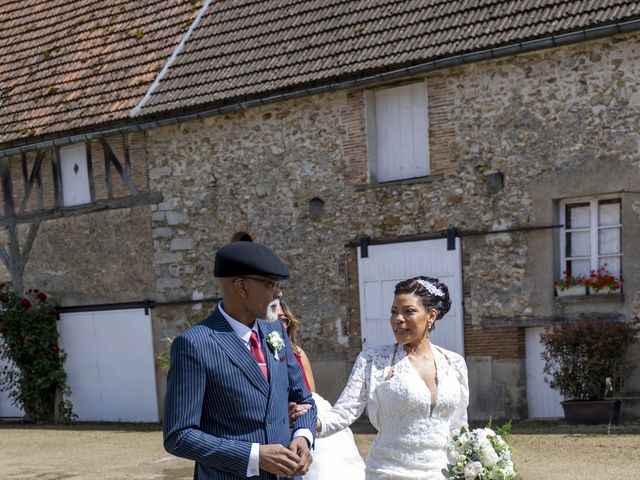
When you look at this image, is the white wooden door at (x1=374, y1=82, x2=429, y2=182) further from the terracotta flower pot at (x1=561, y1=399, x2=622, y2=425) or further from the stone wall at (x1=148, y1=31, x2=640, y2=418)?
the terracotta flower pot at (x1=561, y1=399, x2=622, y2=425)

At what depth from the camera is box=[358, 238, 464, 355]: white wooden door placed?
531 inches

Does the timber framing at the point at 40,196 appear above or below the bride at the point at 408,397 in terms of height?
above

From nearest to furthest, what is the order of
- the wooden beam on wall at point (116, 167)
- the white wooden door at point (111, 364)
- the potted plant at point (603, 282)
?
the potted plant at point (603, 282) → the white wooden door at point (111, 364) → the wooden beam on wall at point (116, 167)

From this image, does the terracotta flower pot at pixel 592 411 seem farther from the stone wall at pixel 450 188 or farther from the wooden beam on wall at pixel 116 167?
the wooden beam on wall at pixel 116 167

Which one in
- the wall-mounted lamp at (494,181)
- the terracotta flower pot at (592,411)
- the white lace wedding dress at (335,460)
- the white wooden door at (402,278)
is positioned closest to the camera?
the white lace wedding dress at (335,460)

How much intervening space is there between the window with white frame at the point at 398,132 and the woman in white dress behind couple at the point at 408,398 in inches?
356

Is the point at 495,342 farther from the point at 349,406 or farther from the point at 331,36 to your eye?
the point at 349,406

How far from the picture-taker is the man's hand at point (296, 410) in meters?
4.33

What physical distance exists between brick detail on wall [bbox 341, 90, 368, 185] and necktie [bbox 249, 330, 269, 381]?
10.2 metres

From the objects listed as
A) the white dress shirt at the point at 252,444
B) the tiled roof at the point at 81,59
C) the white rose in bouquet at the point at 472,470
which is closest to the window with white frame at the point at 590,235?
the tiled roof at the point at 81,59

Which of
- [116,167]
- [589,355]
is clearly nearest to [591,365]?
[589,355]

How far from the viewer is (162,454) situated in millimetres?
12453

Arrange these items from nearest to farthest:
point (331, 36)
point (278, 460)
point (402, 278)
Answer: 1. point (278, 460)
2. point (402, 278)
3. point (331, 36)

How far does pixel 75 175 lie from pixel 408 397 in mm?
13401
